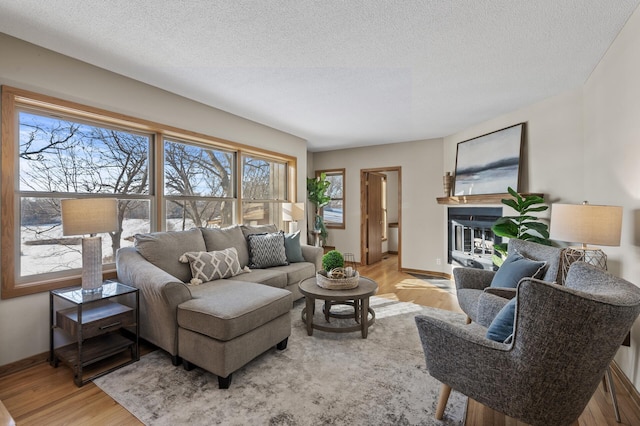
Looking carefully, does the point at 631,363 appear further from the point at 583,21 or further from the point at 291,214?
the point at 291,214

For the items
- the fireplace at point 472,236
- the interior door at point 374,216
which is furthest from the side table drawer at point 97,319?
the interior door at point 374,216

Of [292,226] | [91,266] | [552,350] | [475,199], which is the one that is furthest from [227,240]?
[475,199]

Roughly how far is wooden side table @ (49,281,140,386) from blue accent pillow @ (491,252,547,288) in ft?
9.62

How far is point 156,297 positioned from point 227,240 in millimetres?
1262

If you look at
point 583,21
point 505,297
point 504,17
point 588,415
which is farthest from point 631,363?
point 504,17

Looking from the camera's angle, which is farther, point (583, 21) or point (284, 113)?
point (284, 113)

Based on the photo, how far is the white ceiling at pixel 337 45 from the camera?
1844 mm

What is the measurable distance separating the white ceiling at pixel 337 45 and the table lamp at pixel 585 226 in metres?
1.27

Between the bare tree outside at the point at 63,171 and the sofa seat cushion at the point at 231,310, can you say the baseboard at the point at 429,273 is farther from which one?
the bare tree outside at the point at 63,171

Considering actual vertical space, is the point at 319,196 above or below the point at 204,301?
above

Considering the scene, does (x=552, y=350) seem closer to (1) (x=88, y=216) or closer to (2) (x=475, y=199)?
(1) (x=88, y=216)

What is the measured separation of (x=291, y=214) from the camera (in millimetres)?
4688

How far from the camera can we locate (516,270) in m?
2.31

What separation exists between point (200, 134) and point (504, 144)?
13.0 feet
